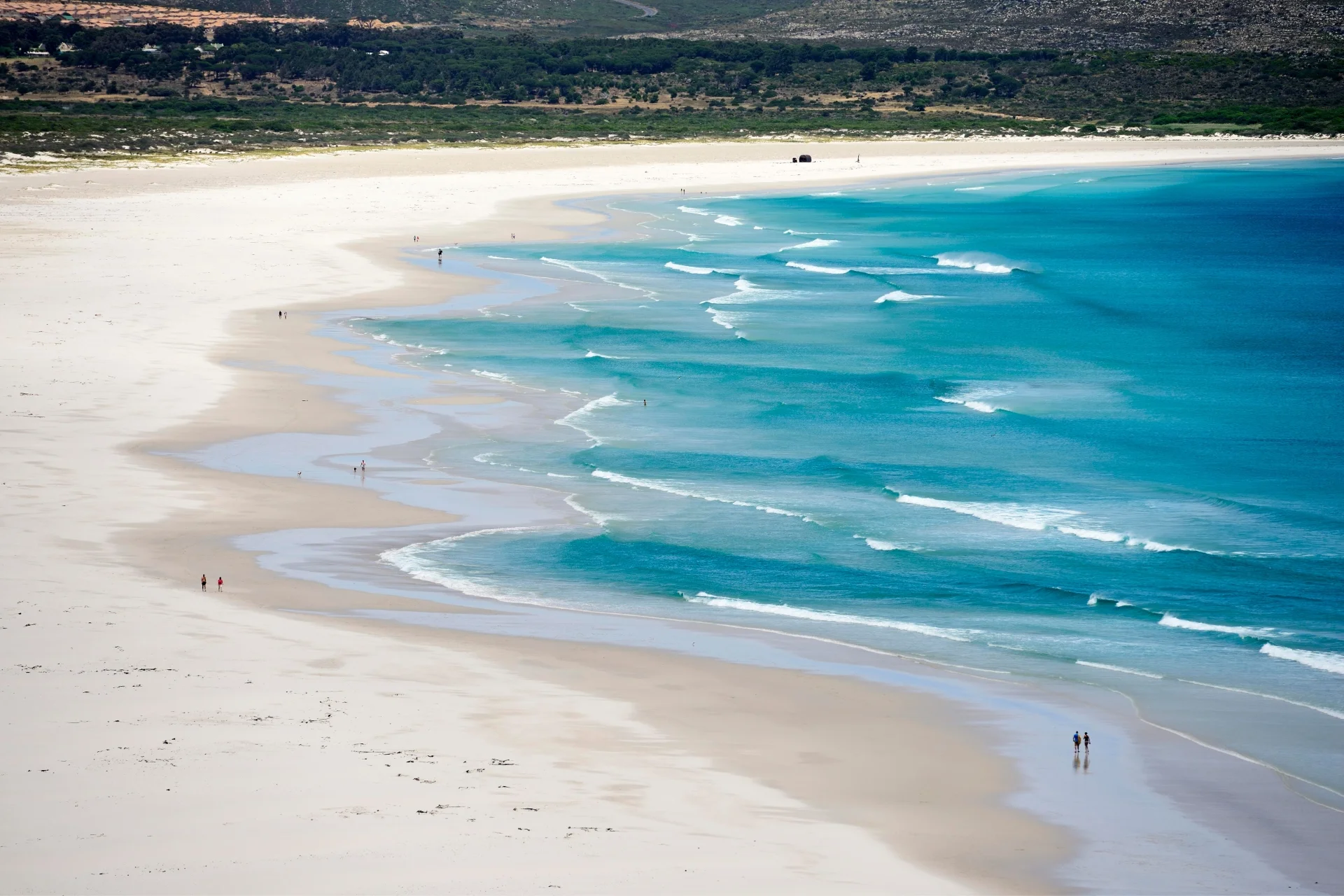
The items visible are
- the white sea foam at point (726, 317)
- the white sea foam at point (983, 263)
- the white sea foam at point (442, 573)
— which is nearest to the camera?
the white sea foam at point (442, 573)

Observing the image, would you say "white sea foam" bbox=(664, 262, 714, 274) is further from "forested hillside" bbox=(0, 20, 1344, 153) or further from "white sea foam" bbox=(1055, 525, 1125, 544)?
"forested hillside" bbox=(0, 20, 1344, 153)

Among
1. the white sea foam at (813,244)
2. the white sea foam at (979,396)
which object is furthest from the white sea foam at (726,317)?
the white sea foam at (813,244)

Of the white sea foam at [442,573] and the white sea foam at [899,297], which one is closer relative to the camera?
the white sea foam at [442,573]

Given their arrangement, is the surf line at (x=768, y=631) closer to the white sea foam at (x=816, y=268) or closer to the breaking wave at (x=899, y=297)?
the breaking wave at (x=899, y=297)

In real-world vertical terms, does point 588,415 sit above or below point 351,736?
above

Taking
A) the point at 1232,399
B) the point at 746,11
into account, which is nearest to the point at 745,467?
the point at 1232,399

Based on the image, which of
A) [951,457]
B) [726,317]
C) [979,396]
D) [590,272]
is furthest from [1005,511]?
[590,272]

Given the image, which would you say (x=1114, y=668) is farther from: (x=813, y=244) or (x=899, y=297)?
(x=813, y=244)
